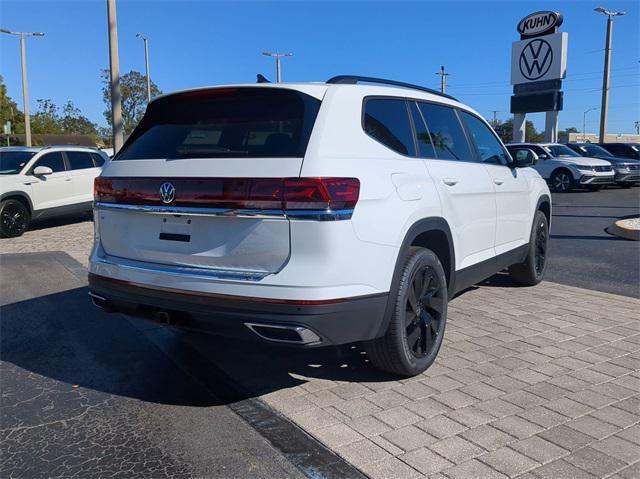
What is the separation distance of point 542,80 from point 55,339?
24.5m

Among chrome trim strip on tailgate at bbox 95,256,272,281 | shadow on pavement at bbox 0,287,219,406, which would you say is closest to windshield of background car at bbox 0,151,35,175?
shadow on pavement at bbox 0,287,219,406

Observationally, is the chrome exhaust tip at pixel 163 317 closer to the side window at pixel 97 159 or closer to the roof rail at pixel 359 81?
the roof rail at pixel 359 81

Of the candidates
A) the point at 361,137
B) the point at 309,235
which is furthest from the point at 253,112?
the point at 309,235

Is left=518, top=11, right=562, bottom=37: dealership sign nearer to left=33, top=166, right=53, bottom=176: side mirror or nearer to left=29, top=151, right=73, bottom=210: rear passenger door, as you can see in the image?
left=29, top=151, right=73, bottom=210: rear passenger door

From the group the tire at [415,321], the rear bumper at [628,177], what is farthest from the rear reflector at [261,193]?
the rear bumper at [628,177]

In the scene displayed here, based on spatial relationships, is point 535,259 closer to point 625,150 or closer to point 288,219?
point 288,219

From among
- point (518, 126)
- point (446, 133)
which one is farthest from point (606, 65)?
point (446, 133)

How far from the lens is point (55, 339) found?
16.6 feet

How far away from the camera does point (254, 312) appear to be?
10.3ft

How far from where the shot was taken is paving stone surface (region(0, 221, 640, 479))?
298 centimetres

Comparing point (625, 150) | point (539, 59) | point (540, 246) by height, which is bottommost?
point (540, 246)

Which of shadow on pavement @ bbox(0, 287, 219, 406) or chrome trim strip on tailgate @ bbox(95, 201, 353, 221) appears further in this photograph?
shadow on pavement @ bbox(0, 287, 219, 406)

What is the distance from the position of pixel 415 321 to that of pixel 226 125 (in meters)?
1.80

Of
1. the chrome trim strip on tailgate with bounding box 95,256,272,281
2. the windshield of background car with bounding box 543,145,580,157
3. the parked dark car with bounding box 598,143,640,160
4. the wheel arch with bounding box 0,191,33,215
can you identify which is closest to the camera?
the chrome trim strip on tailgate with bounding box 95,256,272,281
